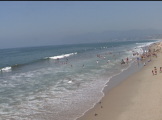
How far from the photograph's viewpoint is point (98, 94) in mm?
21859

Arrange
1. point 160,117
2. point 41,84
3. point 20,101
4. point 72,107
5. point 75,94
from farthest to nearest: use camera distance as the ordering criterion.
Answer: point 41,84 < point 75,94 < point 20,101 < point 72,107 < point 160,117

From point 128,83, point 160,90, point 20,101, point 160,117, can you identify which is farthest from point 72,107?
point 128,83

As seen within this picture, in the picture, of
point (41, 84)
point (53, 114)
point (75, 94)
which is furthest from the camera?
point (41, 84)

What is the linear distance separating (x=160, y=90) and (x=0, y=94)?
14.7 meters

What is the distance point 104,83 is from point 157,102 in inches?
374

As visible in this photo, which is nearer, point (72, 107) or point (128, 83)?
point (72, 107)

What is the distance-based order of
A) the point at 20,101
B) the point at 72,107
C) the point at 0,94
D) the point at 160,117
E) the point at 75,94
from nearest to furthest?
the point at 160,117
the point at 72,107
the point at 20,101
the point at 75,94
the point at 0,94

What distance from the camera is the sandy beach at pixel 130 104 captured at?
15555 mm

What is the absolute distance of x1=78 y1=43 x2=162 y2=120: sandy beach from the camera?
1555 centimetres

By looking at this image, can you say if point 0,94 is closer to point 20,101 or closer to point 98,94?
point 20,101

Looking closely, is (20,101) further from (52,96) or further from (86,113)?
(86,113)

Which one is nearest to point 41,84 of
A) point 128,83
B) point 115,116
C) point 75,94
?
point 75,94

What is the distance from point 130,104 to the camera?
18.0m

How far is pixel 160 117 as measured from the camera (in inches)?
576
